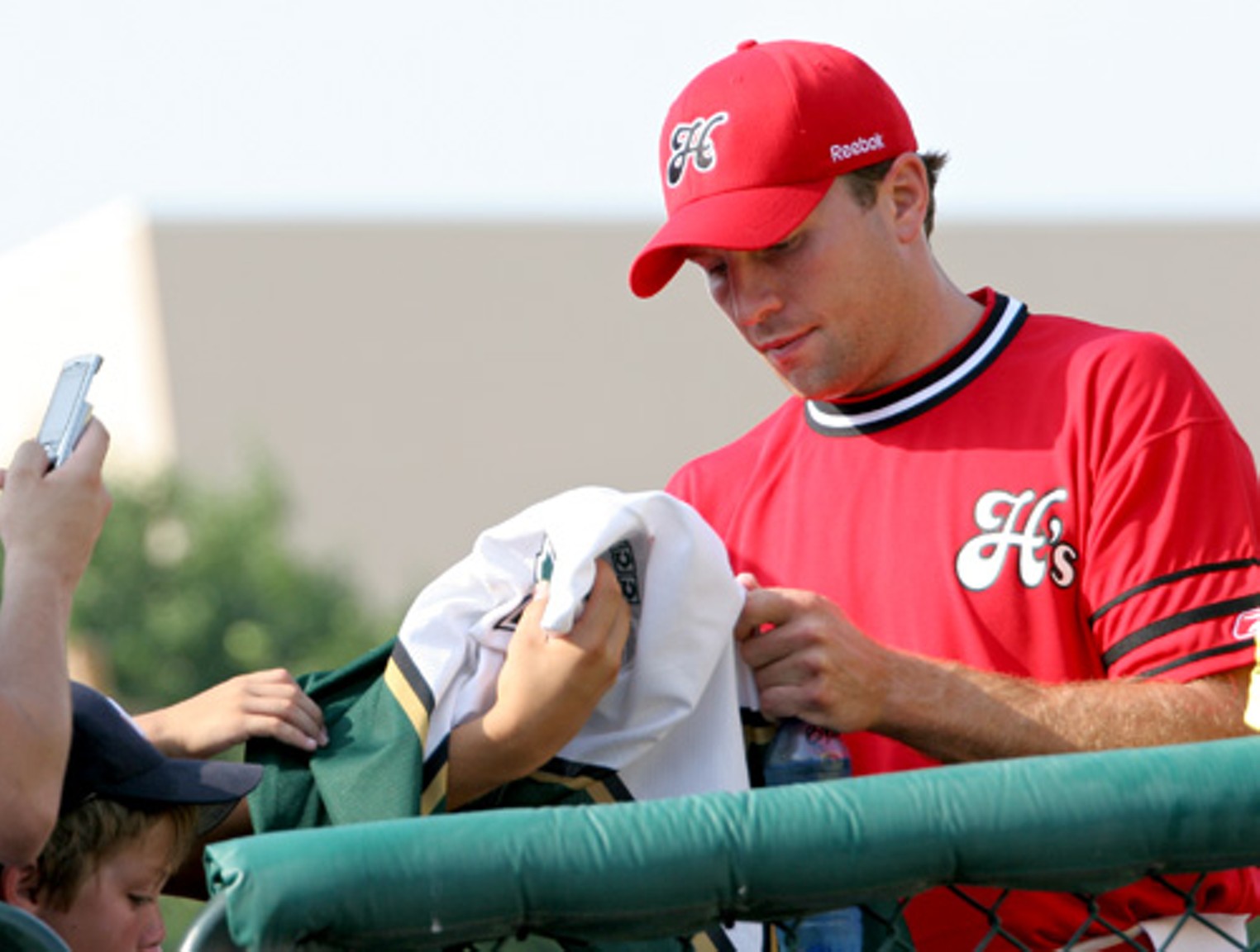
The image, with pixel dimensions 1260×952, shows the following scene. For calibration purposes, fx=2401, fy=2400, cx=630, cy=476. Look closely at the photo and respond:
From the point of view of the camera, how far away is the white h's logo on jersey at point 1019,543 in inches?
134

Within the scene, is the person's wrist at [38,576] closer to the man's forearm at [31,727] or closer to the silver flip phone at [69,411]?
the man's forearm at [31,727]

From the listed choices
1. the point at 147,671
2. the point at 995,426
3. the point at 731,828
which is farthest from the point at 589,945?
the point at 147,671

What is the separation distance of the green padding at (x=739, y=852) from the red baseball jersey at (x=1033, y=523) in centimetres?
92

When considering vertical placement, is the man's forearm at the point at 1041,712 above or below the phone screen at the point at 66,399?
below

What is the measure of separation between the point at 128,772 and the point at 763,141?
144cm

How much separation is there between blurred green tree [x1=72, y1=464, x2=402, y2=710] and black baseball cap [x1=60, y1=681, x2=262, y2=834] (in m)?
36.2

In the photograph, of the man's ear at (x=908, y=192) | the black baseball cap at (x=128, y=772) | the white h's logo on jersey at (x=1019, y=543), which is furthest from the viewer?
the man's ear at (x=908, y=192)

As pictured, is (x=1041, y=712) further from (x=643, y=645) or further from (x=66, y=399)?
(x=66, y=399)

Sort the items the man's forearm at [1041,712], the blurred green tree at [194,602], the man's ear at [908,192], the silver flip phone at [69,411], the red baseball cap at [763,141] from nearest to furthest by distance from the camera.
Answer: the silver flip phone at [69,411], the man's forearm at [1041,712], the red baseball cap at [763,141], the man's ear at [908,192], the blurred green tree at [194,602]

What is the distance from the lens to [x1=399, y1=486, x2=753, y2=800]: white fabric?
3051mm

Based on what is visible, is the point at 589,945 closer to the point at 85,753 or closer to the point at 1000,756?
the point at 85,753

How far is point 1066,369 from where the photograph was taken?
3545 millimetres

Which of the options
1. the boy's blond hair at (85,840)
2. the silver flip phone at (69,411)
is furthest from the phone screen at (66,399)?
the boy's blond hair at (85,840)

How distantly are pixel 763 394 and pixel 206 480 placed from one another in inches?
468
